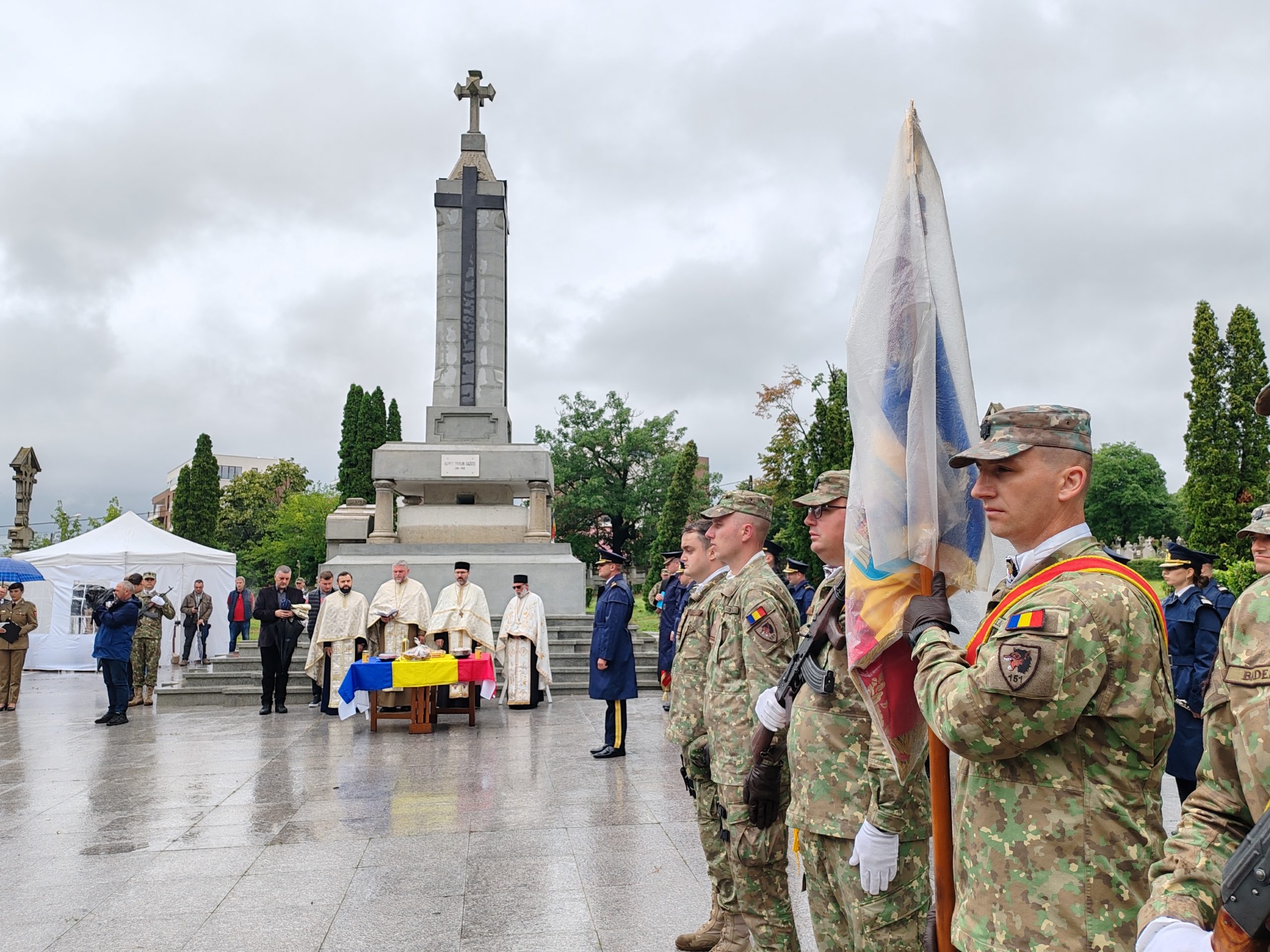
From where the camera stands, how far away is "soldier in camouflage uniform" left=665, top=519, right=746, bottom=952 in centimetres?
404

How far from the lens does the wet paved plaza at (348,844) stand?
440 cm

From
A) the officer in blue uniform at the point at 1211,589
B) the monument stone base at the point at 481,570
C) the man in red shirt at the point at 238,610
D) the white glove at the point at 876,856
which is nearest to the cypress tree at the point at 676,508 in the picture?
the monument stone base at the point at 481,570

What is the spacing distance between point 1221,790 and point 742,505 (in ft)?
8.75

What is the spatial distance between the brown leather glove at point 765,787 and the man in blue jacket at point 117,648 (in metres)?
10.6

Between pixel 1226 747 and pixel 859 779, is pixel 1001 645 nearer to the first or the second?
pixel 1226 747

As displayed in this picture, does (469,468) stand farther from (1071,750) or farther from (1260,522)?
(1071,750)

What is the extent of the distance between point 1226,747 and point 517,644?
432 inches

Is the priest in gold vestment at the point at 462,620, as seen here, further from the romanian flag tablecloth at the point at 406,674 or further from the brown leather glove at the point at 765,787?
the brown leather glove at the point at 765,787

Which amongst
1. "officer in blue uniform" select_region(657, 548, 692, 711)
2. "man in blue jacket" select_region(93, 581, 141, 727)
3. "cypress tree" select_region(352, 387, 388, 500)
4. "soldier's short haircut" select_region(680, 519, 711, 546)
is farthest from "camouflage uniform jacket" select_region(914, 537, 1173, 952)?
"cypress tree" select_region(352, 387, 388, 500)

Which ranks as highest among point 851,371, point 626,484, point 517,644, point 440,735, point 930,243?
Answer: point 626,484

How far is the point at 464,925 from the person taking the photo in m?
4.42

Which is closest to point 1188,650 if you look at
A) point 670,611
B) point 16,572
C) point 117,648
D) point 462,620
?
point 670,611

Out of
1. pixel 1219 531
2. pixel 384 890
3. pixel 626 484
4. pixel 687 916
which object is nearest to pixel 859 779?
pixel 687 916

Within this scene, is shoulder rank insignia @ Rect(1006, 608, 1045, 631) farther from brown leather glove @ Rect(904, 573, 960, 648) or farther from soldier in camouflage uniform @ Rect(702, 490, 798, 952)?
soldier in camouflage uniform @ Rect(702, 490, 798, 952)
